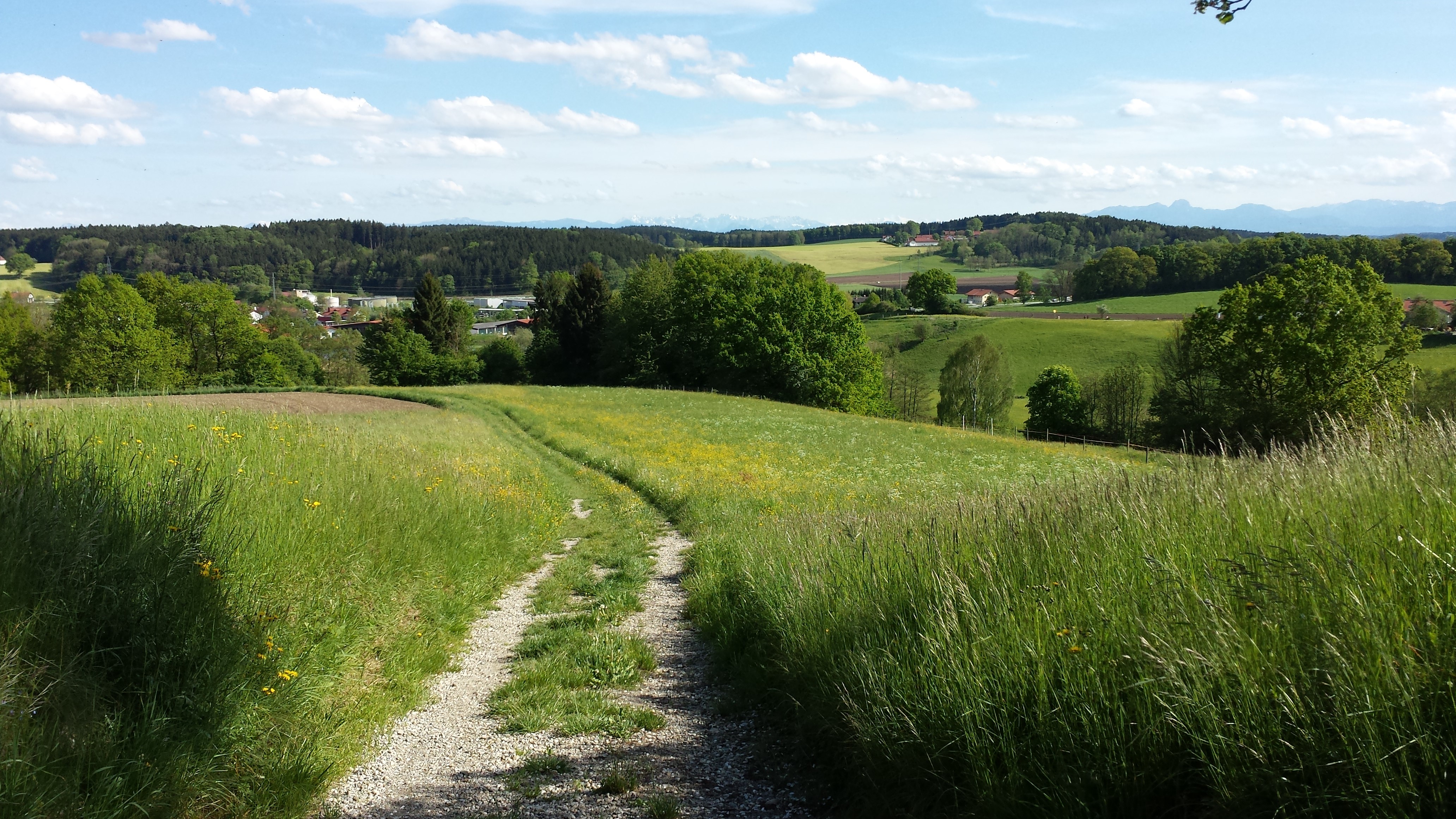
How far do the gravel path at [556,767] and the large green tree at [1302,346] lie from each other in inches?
1646

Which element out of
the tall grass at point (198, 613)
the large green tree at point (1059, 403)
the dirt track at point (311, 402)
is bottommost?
the large green tree at point (1059, 403)

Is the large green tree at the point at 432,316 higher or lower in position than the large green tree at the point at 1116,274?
lower

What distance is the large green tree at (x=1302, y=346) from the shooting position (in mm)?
41156

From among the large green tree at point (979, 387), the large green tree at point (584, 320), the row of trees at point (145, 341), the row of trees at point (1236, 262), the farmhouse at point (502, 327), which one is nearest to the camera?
the row of trees at point (145, 341)

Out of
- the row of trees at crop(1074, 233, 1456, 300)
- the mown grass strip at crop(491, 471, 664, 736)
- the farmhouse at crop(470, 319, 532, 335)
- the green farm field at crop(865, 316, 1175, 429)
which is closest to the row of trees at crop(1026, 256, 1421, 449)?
the green farm field at crop(865, 316, 1175, 429)

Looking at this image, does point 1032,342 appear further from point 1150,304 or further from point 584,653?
point 584,653

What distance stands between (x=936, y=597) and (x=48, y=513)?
5.90 meters

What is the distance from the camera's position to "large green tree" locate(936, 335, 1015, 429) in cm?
8000

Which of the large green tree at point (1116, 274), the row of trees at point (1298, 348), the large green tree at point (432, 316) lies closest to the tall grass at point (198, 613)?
the row of trees at point (1298, 348)

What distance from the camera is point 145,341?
59250mm

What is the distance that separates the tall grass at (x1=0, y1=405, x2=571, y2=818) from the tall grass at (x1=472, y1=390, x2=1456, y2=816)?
11.0 ft

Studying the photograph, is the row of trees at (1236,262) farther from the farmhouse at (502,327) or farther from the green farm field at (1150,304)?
the farmhouse at (502,327)

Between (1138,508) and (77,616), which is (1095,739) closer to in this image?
(1138,508)

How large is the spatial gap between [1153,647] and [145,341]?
7263cm
